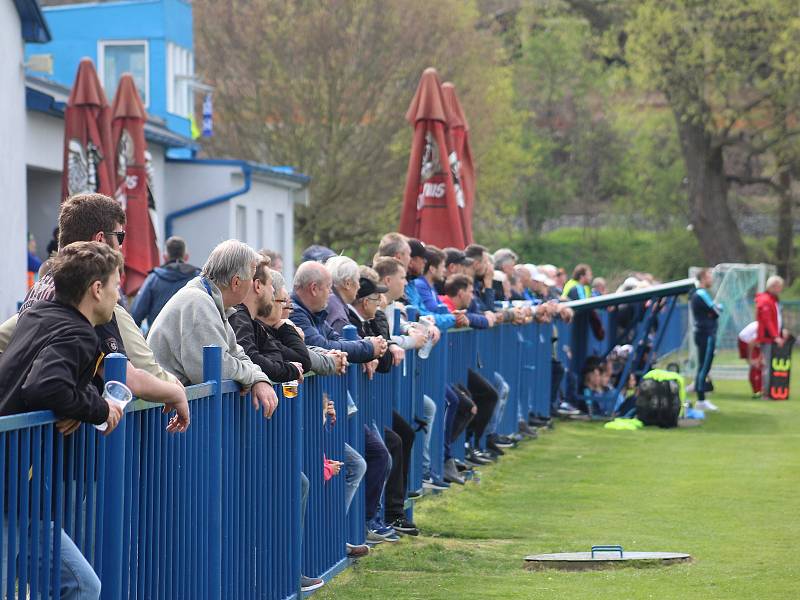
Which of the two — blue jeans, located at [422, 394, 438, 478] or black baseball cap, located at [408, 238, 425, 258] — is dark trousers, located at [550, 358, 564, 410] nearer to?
black baseball cap, located at [408, 238, 425, 258]

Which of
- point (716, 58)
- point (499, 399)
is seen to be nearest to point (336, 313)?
point (499, 399)

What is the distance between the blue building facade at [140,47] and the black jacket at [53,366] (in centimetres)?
3225

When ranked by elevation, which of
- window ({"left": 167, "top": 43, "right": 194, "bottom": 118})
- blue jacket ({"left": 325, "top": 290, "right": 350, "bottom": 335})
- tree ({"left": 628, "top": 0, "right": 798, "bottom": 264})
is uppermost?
tree ({"left": 628, "top": 0, "right": 798, "bottom": 264})

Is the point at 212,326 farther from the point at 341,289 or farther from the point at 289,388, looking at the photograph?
the point at 341,289

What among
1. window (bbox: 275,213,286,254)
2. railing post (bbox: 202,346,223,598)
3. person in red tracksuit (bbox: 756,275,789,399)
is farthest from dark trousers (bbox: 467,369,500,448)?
window (bbox: 275,213,286,254)

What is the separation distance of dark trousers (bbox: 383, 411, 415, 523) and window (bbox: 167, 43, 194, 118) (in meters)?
27.5

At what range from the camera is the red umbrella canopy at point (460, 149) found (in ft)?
63.2

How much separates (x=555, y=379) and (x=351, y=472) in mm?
11185

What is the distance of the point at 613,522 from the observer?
11.3 meters

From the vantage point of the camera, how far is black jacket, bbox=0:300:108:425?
4742 mm

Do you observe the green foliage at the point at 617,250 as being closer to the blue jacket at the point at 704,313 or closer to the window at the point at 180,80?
the window at the point at 180,80

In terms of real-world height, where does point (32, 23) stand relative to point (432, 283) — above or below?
above

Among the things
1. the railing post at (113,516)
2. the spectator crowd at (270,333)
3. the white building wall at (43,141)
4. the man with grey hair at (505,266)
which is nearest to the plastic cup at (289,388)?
the spectator crowd at (270,333)

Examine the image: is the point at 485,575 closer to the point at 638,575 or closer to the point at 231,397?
the point at 638,575
